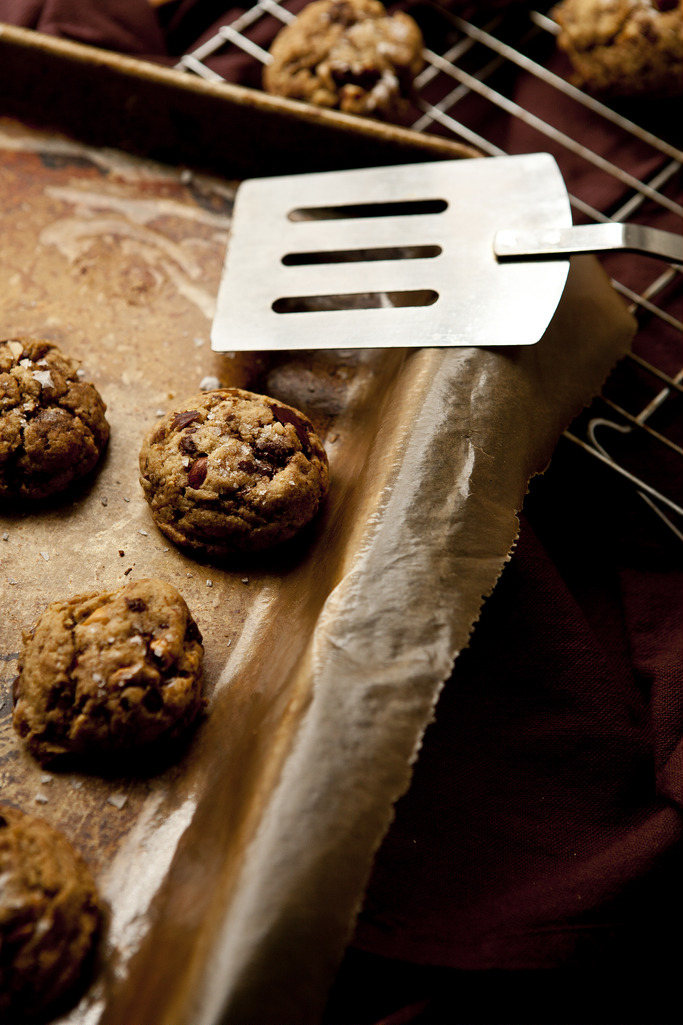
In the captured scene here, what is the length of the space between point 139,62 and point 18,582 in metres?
1.14

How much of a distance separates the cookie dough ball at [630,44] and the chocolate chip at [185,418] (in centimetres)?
130

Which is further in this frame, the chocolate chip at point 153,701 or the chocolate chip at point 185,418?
the chocolate chip at point 185,418

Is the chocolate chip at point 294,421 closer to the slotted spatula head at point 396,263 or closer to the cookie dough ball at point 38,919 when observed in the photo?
the slotted spatula head at point 396,263

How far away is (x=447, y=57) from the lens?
6.44 feet

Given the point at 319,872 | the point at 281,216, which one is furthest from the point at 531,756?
the point at 281,216

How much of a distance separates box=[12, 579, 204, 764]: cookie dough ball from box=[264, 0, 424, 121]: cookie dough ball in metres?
1.18

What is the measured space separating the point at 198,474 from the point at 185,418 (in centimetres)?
11

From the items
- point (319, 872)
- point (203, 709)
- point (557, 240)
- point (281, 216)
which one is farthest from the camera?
point (281, 216)

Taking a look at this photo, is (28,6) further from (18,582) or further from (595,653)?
(595,653)

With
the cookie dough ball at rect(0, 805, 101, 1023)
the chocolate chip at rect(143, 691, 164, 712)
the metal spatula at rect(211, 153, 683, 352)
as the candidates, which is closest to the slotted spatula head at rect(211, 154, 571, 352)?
the metal spatula at rect(211, 153, 683, 352)

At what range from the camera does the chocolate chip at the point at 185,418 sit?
1.32 meters

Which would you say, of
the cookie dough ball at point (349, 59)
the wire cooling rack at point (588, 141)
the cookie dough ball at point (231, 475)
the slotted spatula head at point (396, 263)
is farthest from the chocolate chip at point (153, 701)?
the cookie dough ball at point (349, 59)

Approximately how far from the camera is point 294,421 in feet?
4.40

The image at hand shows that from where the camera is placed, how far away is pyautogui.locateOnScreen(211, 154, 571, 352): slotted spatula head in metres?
1.32
